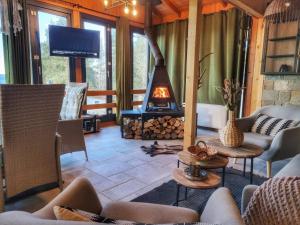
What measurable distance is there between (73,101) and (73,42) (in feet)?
5.23

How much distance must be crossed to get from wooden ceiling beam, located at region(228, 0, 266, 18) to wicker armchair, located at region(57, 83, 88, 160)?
246cm

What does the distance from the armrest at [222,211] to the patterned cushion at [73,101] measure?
2.34 metres

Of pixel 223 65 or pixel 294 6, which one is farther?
pixel 223 65

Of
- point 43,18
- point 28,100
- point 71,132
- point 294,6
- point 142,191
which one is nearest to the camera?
point 28,100

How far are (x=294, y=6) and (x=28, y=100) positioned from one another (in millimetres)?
2982

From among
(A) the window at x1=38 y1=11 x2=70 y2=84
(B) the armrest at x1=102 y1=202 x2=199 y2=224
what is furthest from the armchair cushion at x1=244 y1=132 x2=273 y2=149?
(A) the window at x1=38 y1=11 x2=70 y2=84

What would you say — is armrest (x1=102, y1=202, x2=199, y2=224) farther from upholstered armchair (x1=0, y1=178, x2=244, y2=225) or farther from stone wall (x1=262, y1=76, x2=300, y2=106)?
stone wall (x1=262, y1=76, x2=300, y2=106)

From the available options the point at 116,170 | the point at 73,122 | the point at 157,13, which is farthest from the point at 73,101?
the point at 157,13

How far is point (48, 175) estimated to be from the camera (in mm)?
2049

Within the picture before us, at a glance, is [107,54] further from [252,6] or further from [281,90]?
[281,90]

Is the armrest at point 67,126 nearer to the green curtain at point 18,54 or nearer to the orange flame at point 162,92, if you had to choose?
the green curtain at point 18,54

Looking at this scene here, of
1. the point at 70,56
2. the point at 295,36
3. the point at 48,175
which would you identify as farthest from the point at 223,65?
the point at 48,175

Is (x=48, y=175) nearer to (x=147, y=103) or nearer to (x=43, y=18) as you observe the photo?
(x=147, y=103)

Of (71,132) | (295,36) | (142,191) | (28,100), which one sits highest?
(295,36)
